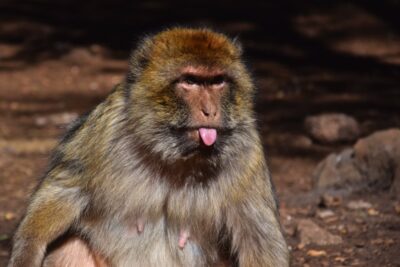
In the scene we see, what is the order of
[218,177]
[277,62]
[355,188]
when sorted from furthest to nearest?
1. [277,62]
2. [355,188]
3. [218,177]

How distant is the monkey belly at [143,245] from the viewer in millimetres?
5344

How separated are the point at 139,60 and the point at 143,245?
95 cm

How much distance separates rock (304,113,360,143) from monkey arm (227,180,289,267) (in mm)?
4781

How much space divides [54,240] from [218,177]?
942 mm

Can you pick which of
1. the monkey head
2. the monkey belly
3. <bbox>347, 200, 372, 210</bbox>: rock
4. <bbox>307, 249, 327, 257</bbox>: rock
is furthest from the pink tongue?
<bbox>347, 200, 372, 210</bbox>: rock

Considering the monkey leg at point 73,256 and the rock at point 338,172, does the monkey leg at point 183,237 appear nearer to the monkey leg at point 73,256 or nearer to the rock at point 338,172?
the monkey leg at point 73,256

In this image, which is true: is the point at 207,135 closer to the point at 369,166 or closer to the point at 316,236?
the point at 316,236

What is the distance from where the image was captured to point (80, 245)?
5.48 metres

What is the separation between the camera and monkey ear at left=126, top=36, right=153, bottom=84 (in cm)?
524

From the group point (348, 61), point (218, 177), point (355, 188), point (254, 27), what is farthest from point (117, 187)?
point (254, 27)

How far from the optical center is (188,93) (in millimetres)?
4945

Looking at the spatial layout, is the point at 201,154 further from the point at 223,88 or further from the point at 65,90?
the point at 65,90

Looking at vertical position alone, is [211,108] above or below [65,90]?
above

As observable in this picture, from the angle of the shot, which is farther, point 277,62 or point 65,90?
point 277,62
